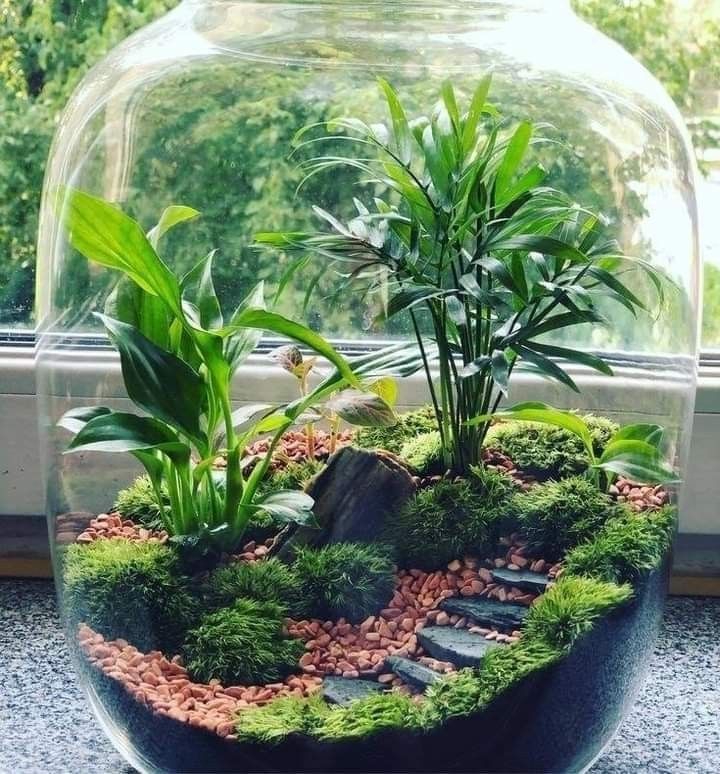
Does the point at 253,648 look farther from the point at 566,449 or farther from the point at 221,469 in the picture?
the point at 566,449

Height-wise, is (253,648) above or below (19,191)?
below

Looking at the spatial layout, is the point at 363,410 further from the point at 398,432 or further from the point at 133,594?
the point at 133,594

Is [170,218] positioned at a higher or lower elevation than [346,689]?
higher

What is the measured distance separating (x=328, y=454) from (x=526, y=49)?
356 millimetres

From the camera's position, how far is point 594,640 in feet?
2.79

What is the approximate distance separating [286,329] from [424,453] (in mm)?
158

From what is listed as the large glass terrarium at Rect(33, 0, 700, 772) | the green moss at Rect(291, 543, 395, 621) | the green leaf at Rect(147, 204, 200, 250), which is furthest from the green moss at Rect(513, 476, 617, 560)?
the green leaf at Rect(147, 204, 200, 250)

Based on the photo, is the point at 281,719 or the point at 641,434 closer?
the point at 281,719

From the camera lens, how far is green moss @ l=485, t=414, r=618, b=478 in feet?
3.00

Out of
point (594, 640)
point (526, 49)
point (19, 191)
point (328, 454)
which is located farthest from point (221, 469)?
point (19, 191)

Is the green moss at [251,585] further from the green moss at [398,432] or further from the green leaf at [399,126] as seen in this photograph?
the green leaf at [399,126]

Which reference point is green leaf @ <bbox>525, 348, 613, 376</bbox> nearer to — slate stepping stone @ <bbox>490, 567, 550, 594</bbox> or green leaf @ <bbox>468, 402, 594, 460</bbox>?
green leaf @ <bbox>468, 402, 594, 460</bbox>

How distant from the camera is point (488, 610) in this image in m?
0.83

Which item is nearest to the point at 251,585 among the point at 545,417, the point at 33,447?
the point at 545,417
